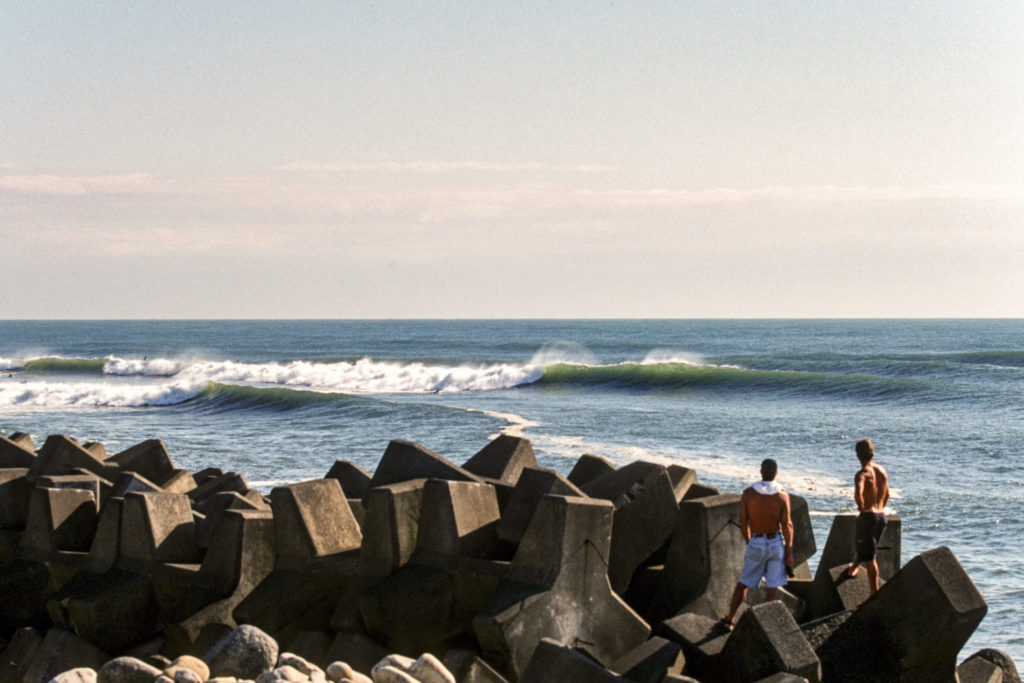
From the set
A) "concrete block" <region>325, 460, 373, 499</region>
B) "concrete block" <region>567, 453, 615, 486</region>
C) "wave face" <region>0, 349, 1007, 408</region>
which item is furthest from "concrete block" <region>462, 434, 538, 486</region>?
"wave face" <region>0, 349, 1007, 408</region>

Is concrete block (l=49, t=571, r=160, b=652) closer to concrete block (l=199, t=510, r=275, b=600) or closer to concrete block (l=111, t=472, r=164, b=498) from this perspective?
concrete block (l=199, t=510, r=275, b=600)

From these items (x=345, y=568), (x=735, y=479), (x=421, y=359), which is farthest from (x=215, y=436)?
(x=421, y=359)

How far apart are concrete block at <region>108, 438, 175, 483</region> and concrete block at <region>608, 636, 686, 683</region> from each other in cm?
482

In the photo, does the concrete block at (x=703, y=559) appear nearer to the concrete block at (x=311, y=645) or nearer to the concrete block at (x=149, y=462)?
the concrete block at (x=311, y=645)

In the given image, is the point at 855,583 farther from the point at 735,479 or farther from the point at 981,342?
the point at 981,342

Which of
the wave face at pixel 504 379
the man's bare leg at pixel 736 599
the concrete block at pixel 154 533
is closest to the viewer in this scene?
the man's bare leg at pixel 736 599

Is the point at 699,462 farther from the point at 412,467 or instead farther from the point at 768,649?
the point at 768,649

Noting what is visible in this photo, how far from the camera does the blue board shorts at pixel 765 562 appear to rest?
596 cm

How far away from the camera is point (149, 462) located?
901cm

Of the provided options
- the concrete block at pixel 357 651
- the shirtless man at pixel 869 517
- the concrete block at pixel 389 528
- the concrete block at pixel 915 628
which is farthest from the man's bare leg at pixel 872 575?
the concrete block at pixel 357 651

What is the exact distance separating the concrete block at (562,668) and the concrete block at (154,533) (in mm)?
2752

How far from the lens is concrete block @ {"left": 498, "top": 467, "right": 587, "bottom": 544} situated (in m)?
6.07

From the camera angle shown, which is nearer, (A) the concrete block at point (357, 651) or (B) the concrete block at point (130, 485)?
(A) the concrete block at point (357, 651)

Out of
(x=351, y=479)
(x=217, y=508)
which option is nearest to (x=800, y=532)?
(x=351, y=479)
